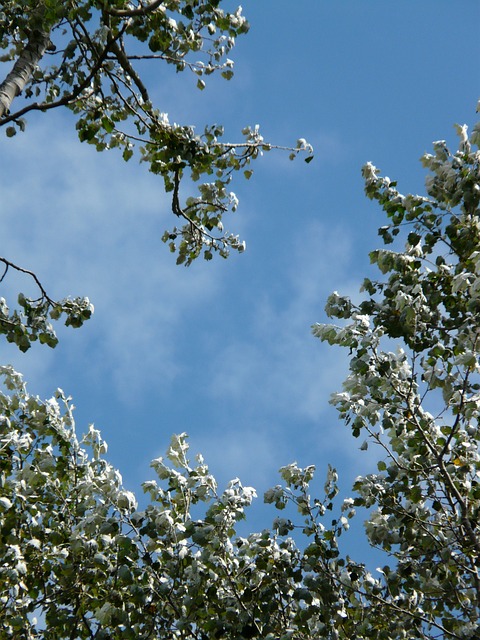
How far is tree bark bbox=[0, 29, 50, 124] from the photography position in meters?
7.95

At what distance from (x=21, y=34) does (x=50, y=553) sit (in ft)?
20.5

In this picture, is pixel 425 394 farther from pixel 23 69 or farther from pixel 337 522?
pixel 23 69

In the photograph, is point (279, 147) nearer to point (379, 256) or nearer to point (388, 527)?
point (379, 256)

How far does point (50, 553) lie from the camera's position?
7598mm

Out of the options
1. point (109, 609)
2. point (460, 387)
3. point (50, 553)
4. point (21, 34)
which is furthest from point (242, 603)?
point (21, 34)

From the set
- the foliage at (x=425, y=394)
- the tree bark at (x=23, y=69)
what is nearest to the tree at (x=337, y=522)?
the foliage at (x=425, y=394)

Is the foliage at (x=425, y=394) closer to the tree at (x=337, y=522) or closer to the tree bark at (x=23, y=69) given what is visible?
the tree at (x=337, y=522)

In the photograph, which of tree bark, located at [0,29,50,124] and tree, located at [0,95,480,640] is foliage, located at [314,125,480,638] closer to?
tree, located at [0,95,480,640]

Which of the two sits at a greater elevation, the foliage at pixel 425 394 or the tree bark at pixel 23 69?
the tree bark at pixel 23 69

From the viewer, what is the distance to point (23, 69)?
8328mm

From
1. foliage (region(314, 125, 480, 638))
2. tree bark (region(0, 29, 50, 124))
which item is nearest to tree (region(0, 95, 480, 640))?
foliage (region(314, 125, 480, 638))

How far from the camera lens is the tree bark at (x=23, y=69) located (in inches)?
313

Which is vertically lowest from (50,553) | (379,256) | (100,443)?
(50,553)

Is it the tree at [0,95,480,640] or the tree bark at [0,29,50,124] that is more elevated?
the tree bark at [0,29,50,124]
